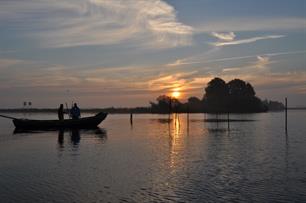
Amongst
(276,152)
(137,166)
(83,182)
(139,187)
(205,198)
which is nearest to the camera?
(205,198)

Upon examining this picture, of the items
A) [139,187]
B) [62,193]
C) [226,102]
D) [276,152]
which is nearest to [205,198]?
[139,187]

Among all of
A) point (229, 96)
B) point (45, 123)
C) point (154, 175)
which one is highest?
point (229, 96)

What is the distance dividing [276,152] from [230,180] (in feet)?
40.0

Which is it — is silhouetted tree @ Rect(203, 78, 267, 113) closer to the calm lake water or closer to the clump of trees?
the clump of trees

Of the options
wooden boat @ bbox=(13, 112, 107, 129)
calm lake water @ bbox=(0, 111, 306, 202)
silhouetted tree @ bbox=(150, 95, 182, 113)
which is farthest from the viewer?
silhouetted tree @ bbox=(150, 95, 182, 113)

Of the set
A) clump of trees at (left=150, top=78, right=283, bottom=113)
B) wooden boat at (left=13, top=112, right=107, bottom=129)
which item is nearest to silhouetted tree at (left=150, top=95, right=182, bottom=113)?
clump of trees at (left=150, top=78, right=283, bottom=113)

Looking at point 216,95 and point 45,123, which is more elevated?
point 216,95

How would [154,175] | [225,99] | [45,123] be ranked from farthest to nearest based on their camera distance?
A: [225,99] < [45,123] < [154,175]

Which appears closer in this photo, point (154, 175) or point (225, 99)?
point (154, 175)

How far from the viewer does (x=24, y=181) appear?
1931cm

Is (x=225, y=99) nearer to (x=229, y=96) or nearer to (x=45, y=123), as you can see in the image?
(x=229, y=96)

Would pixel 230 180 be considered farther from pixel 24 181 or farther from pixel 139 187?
pixel 24 181

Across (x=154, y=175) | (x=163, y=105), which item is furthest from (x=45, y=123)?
(x=163, y=105)

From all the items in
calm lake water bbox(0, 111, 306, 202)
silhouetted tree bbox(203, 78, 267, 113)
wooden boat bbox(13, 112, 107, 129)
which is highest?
silhouetted tree bbox(203, 78, 267, 113)
